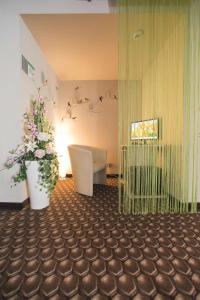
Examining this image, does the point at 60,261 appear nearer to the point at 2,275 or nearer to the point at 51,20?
the point at 2,275

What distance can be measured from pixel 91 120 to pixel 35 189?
309 cm

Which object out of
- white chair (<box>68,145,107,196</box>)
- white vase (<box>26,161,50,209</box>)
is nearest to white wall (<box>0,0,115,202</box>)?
white vase (<box>26,161,50,209</box>)

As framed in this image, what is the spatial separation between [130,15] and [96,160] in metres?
2.75

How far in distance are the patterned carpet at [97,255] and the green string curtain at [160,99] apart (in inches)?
14.6

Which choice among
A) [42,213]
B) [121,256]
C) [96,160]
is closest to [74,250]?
[121,256]

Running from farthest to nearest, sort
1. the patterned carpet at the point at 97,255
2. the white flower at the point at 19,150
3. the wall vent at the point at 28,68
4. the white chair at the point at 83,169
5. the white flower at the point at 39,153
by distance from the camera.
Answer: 1. the white chair at the point at 83,169
2. the wall vent at the point at 28,68
3. the white flower at the point at 19,150
4. the white flower at the point at 39,153
5. the patterned carpet at the point at 97,255

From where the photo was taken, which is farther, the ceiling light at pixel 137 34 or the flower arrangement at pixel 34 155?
the flower arrangement at pixel 34 155

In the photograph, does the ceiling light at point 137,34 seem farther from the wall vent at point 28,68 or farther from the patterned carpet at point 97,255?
the patterned carpet at point 97,255

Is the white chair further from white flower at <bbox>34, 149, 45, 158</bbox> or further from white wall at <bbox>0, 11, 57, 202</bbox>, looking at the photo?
white wall at <bbox>0, 11, 57, 202</bbox>

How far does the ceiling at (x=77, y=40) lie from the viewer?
2.88 metres

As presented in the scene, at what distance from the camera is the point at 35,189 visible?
111 inches

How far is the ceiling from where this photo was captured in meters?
2.88

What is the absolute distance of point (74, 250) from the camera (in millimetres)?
1815

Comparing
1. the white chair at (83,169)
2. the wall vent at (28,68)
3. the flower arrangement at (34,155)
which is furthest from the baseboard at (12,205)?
the wall vent at (28,68)
